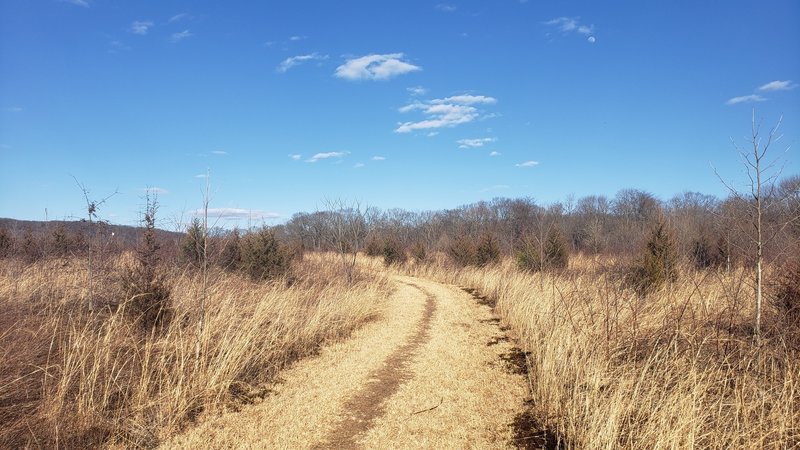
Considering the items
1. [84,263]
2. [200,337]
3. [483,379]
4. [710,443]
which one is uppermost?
[84,263]

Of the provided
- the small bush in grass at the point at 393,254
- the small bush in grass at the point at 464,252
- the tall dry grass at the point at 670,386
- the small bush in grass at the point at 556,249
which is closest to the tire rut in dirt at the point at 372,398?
the tall dry grass at the point at 670,386

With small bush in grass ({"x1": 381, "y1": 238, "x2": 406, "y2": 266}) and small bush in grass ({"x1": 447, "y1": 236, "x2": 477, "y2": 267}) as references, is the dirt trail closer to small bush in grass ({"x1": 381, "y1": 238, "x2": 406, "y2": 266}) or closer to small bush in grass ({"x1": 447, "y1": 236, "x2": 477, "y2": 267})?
small bush in grass ({"x1": 447, "y1": 236, "x2": 477, "y2": 267})

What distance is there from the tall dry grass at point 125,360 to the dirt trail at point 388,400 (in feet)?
1.43

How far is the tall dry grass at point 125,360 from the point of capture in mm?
4129

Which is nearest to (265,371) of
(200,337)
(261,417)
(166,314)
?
(200,337)

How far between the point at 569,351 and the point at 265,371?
4552 millimetres

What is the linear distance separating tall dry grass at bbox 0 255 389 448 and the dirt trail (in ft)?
1.43

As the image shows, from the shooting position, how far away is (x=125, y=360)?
537 centimetres

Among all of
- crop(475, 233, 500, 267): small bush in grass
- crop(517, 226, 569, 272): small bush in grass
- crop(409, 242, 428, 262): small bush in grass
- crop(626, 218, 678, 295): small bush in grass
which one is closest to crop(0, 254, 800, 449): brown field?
crop(626, 218, 678, 295): small bush in grass

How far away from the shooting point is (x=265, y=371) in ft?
20.6

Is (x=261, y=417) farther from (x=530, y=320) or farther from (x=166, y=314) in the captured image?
(x=530, y=320)

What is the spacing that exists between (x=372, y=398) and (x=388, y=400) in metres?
0.23

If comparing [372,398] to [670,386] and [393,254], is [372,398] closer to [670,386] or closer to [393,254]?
[670,386]

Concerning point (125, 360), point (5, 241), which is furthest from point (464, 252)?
point (5, 241)
